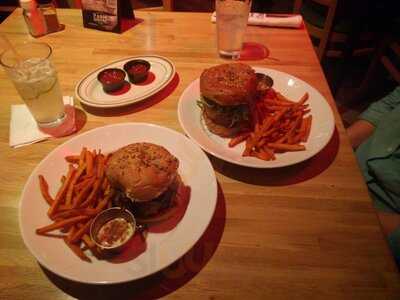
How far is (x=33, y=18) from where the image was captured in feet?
6.32

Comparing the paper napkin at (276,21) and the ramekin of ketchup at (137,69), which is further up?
the paper napkin at (276,21)

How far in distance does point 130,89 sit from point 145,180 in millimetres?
827

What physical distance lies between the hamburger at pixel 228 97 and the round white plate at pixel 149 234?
0.19m

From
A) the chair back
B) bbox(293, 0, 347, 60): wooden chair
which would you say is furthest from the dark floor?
the chair back

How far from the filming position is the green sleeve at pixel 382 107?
1751 millimetres

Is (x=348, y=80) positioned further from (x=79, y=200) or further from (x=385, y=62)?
(x=79, y=200)

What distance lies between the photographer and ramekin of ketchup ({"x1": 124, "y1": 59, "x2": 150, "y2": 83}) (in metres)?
1.63

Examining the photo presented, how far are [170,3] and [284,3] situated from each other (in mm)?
2437

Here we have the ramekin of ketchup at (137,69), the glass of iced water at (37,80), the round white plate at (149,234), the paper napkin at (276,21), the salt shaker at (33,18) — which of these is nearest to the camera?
the round white plate at (149,234)

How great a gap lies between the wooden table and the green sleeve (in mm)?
447

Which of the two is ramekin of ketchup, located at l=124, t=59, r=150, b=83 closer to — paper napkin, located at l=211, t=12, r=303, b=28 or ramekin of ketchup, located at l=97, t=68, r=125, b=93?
ramekin of ketchup, located at l=97, t=68, r=125, b=93

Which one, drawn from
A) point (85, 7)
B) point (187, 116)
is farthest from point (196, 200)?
point (85, 7)

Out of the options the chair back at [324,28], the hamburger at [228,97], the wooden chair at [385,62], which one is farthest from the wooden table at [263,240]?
the wooden chair at [385,62]

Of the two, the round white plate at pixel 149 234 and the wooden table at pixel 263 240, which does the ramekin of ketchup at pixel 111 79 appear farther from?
the round white plate at pixel 149 234
